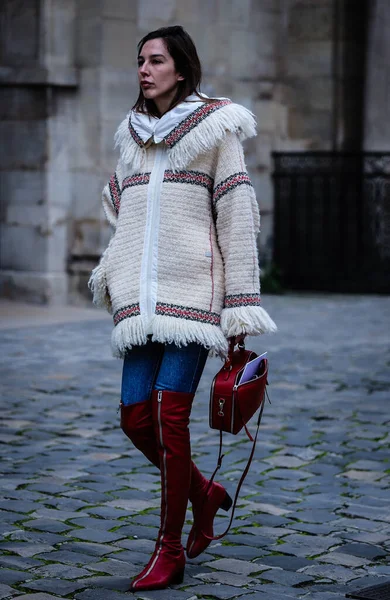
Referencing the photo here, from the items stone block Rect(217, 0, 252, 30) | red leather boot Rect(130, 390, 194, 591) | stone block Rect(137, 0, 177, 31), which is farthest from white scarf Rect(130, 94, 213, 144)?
stone block Rect(217, 0, 252, 30)

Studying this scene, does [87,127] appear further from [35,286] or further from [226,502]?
[226,502]

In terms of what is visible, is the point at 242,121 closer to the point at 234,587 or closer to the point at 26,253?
the point at 234,587

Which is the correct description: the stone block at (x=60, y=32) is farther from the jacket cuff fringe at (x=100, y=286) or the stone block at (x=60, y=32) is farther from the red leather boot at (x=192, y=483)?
the red leather boot at (x=192, y=483)

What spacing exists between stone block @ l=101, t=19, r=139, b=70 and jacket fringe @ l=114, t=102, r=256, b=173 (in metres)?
8.50

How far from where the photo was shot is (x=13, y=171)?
1269 cm

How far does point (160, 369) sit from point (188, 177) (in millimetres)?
630

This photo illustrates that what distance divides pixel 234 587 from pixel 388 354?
578 cm

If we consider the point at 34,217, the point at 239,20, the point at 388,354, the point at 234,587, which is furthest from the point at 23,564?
the point at 239,20

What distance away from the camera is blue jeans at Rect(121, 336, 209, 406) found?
13.1 ft

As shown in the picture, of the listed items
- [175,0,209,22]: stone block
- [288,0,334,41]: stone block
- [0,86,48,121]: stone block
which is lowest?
[0,86,48,121]: stone block

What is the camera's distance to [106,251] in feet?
13.8

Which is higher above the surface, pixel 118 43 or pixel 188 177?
pixel 118 43

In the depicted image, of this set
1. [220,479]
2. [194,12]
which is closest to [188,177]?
[220,479]

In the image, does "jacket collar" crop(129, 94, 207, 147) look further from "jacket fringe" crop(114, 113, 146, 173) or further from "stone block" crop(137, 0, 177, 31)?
"stone block" crop(137, 0, 177, 31)
